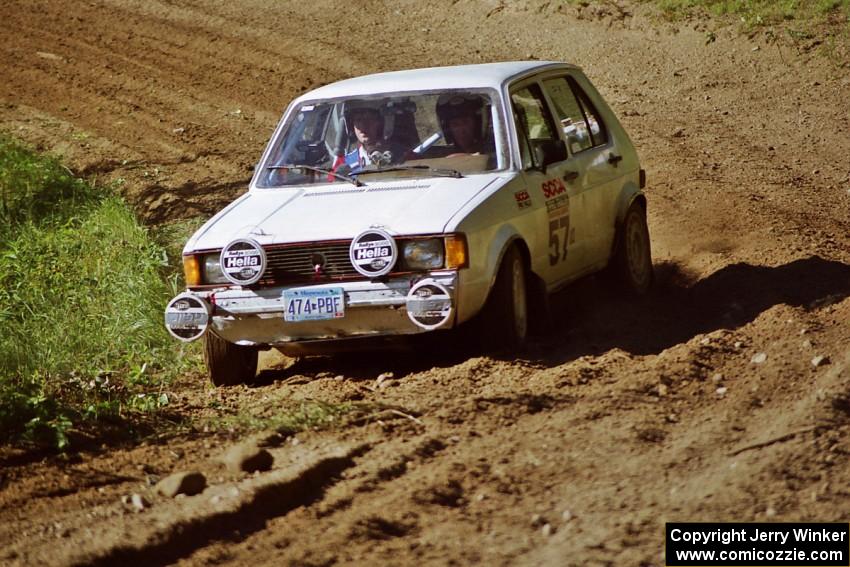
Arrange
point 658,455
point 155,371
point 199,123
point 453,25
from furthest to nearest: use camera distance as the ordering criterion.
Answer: point 453,25 → point 199,123 → point 155,371 → point 658,455

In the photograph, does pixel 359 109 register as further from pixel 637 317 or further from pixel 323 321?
Result: pixel 637 317

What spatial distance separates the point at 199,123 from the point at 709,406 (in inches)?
389

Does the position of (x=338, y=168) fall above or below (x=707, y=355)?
above

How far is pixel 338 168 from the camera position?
752 centimetres

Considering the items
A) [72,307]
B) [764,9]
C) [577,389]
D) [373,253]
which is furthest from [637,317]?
[764,9]

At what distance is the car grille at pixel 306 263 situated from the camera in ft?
21.7

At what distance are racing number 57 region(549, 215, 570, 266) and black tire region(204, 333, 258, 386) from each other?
177 cm

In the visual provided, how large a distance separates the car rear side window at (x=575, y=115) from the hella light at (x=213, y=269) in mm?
2400

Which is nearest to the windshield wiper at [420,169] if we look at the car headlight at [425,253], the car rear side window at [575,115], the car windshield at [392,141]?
the car windshield at [392,141]

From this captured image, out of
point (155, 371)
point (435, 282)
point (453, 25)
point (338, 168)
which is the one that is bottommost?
point (155, 371)

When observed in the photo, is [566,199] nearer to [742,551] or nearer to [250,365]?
[250,365]

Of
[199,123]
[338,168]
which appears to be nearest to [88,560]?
[338,168]

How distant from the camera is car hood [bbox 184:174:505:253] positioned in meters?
6.61

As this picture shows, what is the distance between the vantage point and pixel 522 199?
283 inches
